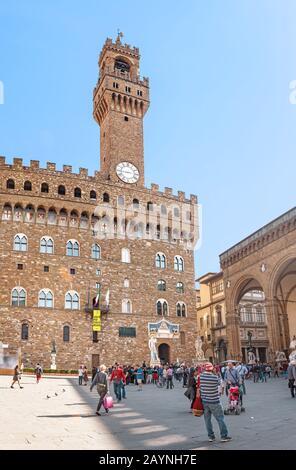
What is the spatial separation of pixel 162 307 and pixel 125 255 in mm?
5991

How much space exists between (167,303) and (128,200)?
1044cm

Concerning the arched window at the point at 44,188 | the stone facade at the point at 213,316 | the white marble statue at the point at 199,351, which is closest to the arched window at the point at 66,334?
the white marble statue at the point at 199,351

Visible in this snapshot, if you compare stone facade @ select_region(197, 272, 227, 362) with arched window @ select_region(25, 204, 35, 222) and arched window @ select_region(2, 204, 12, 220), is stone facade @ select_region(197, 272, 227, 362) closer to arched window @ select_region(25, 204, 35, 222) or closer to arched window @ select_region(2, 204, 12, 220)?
arched window @ select_region(25, 204, 35, 222)

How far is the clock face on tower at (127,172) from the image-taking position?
1697 inches

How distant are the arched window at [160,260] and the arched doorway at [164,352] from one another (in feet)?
24.0

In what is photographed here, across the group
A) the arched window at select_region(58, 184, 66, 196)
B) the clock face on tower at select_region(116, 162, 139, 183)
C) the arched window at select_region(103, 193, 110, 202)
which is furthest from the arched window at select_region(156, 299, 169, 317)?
the arched window at select_region(58, 184, 66, 196)

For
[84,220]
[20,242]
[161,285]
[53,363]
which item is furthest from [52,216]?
[53,363]

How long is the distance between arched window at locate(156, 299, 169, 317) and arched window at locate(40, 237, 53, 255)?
36.2ft

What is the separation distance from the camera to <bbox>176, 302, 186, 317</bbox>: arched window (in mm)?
42219

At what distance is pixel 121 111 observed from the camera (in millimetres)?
45281

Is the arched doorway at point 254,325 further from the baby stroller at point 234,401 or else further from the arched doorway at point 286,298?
the baby stroller at point 234,401

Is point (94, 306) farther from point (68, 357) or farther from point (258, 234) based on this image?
point (258, 234)

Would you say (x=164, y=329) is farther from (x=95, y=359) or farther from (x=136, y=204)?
(x=136, y=204)

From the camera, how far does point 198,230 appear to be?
1810 inches
